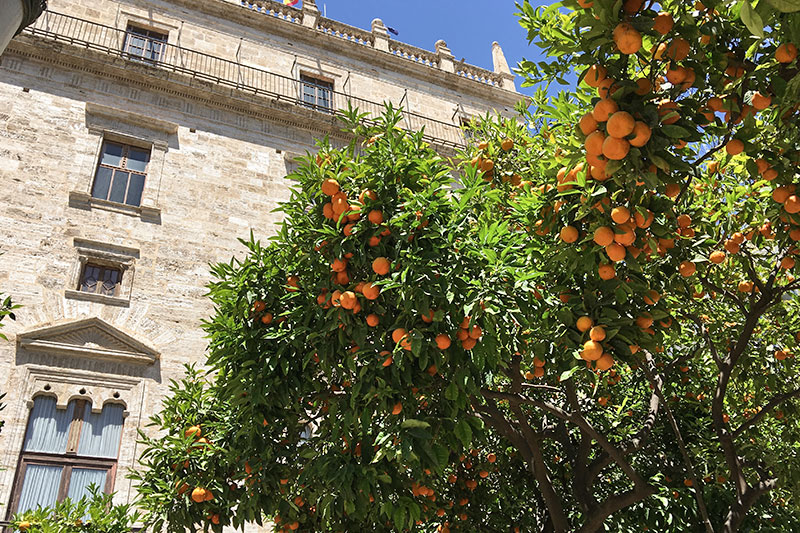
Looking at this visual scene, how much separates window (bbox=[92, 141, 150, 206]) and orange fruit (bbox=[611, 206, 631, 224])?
11.0 metres

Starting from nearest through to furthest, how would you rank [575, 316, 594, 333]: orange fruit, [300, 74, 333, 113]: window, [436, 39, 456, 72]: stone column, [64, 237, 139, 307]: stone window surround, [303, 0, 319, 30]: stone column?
[575, 316, 594, 333]: orange fruit
[64, 237, 139, 307]: stone window surround
[300, 74, 333, 113]: window
[303, 0, 319, 30]: stone column
[436, 39, 456, 72]: stone column

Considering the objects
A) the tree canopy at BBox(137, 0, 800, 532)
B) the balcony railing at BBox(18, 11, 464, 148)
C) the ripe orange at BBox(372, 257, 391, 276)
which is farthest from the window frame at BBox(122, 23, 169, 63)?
the ripe orange at BBox(372, 257, 391, 276)

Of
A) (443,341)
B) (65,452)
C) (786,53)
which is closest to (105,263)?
(65,452)

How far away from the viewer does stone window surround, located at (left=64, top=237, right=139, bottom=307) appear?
34.0 feet

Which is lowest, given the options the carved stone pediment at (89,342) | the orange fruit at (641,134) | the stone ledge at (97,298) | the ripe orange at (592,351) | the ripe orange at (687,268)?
the ripe orange at (592,351)

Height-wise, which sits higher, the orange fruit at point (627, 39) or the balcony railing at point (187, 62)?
the balcony railing at point (187, 62)

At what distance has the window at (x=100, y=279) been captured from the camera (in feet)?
34.9

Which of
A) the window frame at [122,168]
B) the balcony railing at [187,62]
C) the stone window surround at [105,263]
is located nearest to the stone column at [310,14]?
the balcony railing at [187,62]

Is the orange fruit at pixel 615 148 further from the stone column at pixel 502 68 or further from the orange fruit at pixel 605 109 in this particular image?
the stone column at pixel 502 68

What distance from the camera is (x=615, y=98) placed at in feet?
8.11

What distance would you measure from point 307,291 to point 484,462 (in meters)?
3.74

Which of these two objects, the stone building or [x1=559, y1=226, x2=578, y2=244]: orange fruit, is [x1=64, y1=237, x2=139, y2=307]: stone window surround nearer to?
the stone building

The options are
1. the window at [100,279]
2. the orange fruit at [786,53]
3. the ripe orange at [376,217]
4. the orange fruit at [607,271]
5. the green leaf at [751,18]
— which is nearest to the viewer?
the green leaf at [751,18]

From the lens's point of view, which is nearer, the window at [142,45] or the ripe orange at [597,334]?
the ripe orange at [597,334]
